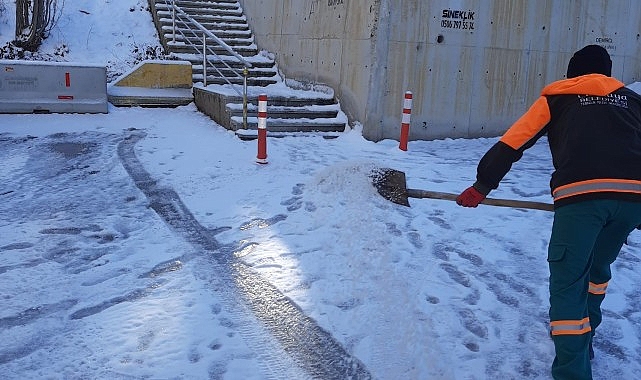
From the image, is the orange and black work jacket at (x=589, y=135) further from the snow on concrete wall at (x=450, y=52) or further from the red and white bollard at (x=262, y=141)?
A: the snow on concrete wall at (x=450, y=52)

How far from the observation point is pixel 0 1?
16719 mm

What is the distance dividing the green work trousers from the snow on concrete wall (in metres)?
7.22

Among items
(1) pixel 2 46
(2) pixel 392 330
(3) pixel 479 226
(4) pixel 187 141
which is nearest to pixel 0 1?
(1) pixel 2 46

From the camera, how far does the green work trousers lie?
2.89 meters

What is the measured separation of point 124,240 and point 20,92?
7077 mm

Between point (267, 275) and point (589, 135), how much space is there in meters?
2.52

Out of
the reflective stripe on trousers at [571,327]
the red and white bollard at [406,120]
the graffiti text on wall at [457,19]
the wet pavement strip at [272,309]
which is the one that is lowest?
the wet pavement strip at [272,309]

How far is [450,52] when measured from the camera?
10.4m

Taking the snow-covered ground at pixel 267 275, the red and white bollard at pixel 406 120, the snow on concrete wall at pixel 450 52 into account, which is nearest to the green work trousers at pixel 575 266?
the snow-covered ground at pixel 267 275

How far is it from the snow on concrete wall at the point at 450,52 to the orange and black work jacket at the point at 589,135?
692 centimetres

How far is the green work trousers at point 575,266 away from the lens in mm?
2895

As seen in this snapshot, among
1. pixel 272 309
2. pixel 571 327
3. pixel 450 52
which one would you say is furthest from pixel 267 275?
pixel 450 52

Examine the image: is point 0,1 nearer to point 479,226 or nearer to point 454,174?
point 454,174

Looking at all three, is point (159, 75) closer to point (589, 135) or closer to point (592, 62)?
point (592, 62)
